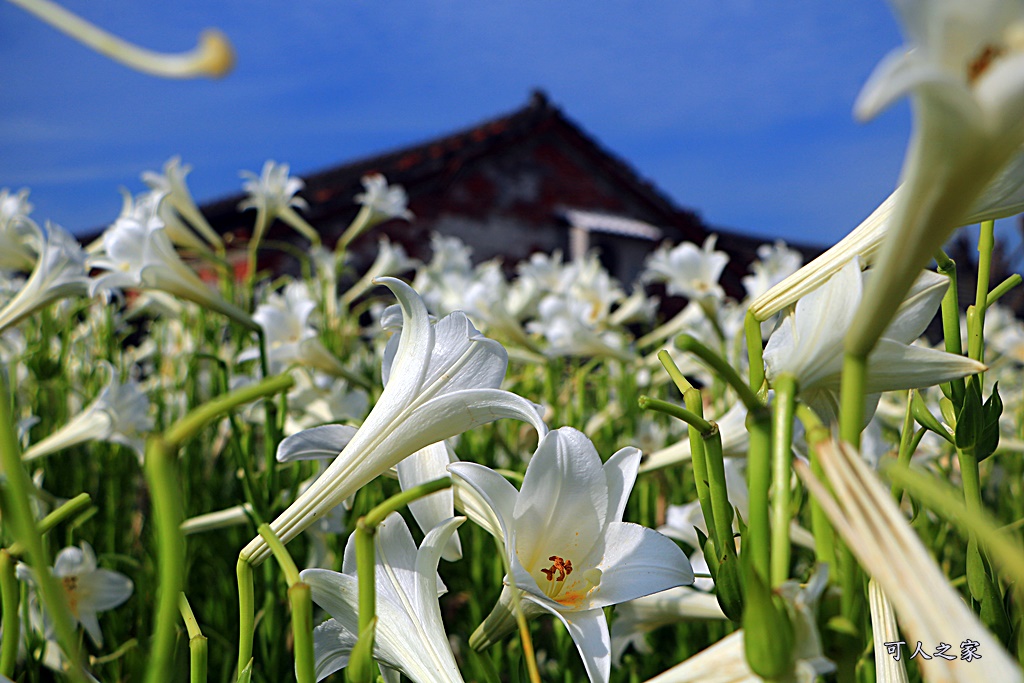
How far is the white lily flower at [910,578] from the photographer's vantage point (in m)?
0.24

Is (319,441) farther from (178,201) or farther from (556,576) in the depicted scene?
(178,201)

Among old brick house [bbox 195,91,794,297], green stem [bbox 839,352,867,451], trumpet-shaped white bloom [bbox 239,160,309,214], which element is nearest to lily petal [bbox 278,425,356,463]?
green stem [bbox 839,352,867,451]

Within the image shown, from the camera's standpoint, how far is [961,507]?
248 millimetres

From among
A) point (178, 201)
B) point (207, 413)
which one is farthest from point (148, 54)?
point (178, 201)

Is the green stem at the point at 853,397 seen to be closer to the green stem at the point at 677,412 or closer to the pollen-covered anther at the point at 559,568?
the green stem at the point at 677,412

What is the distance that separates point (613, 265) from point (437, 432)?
865 centimetres

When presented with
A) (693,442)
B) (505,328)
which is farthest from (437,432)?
(505,328)

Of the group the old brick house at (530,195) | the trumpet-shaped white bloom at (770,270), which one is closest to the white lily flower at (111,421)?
the trumpet-shaped white bloom at (770,270)

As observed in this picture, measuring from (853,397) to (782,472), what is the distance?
41 millimetres

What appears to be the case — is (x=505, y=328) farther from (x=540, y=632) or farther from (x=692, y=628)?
(x=692, y=628)

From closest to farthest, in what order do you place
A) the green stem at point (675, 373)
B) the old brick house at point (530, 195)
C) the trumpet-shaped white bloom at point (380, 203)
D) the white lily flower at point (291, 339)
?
the green stem at point (675, 373), the white lily flower at point (291, 339), the trumpet-shaped white bloom at point (380, 203), the old brick house at point (530, 195)

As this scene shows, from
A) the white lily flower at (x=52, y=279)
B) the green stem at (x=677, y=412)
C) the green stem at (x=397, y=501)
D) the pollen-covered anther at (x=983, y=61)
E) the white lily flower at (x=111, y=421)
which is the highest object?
the white lily flower at (x=52, y=279)

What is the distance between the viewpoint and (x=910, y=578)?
245mm

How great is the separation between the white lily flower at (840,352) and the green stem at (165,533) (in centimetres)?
26
